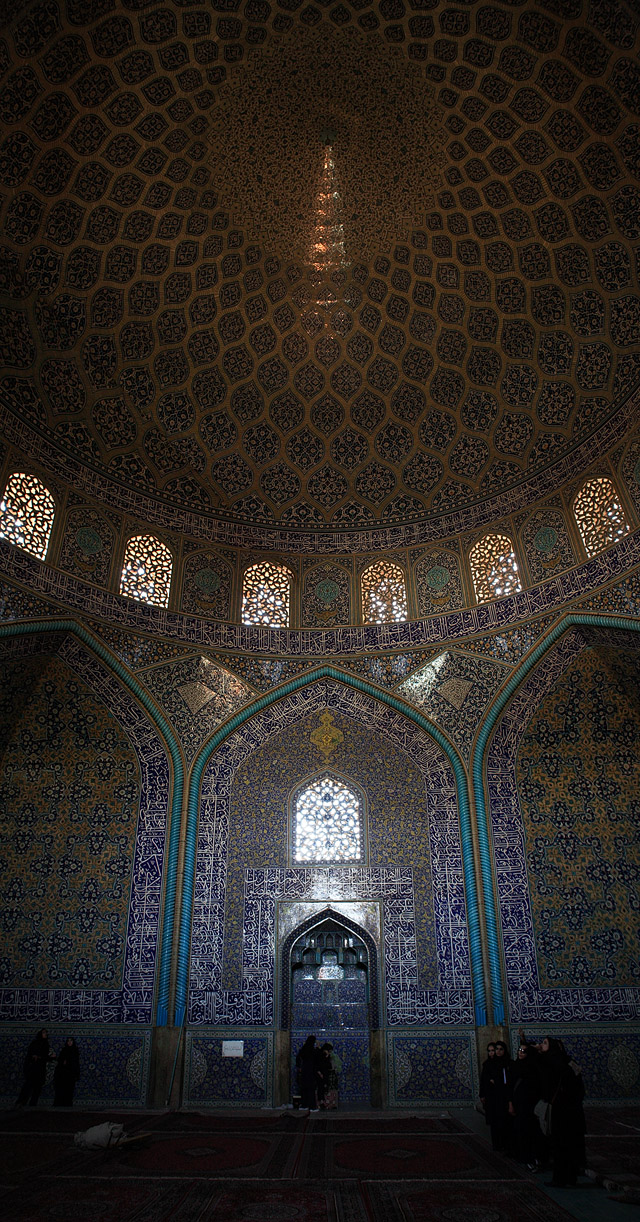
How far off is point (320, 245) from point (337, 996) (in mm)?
10364

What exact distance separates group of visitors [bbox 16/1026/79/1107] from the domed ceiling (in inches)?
293

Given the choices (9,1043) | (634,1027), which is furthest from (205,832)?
(634,1027)

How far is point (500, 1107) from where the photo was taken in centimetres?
669

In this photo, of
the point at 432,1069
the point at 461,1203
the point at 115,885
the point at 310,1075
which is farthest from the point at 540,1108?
the point at 115,885

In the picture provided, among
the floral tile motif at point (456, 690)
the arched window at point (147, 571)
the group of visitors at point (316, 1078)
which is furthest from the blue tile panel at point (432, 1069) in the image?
the arched window at point (147, 571)

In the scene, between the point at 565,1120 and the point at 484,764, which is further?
the point at 484,764

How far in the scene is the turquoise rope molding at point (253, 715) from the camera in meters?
9.98

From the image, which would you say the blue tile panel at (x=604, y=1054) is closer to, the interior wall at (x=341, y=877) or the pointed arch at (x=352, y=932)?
the interior wall at (x=341, y=877)

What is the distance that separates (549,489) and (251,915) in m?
7.20

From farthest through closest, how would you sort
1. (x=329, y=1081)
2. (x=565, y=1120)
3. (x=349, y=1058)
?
(x=349, y=1058), (x=329, y=1081), (x=565, y=1120)

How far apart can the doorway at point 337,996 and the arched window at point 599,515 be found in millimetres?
6049

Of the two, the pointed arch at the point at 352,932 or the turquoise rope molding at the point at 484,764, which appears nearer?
the turquoise rope molding at the point at 484,764

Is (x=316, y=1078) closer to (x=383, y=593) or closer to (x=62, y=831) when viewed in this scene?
(x=62, y=831)

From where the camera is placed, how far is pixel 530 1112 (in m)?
5.99
